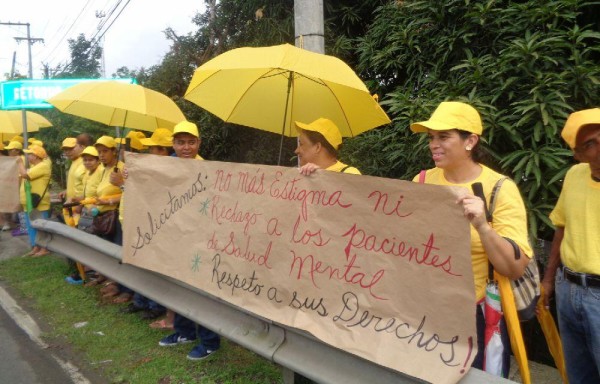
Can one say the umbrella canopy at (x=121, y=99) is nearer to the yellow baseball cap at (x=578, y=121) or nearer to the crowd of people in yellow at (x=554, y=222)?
the crowd of people in yellow at (x=554, y=222)

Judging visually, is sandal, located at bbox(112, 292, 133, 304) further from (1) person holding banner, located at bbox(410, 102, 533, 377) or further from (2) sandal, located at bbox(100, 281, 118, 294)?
(1) person holding banner, located at bbox(410, 102, 533, 377)

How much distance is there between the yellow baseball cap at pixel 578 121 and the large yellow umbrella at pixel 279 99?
1399mm

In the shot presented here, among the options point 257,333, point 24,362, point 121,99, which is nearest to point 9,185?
point 121,99

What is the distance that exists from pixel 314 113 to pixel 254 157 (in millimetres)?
3527

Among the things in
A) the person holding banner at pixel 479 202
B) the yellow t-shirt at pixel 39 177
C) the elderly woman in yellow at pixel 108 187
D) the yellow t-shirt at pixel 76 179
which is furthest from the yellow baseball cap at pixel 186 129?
the yellow t-shirt at pixel 39 177

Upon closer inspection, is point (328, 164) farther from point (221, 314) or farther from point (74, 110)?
point (74, 110)

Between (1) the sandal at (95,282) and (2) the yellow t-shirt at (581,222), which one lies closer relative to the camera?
(2) the yellow t-shirt at (581,222)

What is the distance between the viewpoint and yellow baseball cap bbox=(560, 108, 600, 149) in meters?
2.20

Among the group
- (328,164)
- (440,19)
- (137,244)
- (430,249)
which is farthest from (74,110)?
(430,249)

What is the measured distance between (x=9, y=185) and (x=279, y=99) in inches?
180

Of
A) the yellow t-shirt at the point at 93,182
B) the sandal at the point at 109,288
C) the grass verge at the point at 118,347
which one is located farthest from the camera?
the yellow t-shirt at the point at 93,182

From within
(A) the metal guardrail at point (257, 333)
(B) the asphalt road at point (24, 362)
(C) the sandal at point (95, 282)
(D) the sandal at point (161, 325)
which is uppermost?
(A) the metal guardrail at point (257, 333)

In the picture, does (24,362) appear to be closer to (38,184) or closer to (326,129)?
(326,129)

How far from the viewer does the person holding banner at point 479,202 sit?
2061 mm
